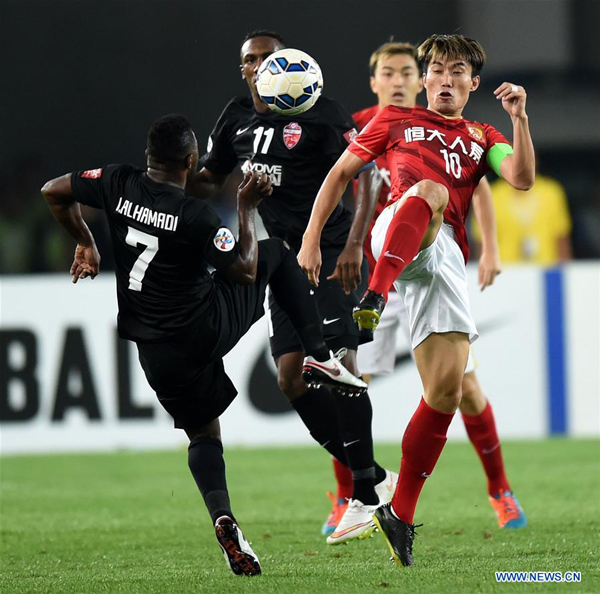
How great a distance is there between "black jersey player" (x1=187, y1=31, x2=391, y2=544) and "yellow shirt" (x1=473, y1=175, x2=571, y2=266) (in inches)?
204

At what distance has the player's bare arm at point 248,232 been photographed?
4801mm

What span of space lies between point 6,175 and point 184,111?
211 centimetres

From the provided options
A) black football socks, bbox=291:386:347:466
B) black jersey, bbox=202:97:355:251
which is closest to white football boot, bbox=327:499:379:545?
black football socks, bbox=291:386:347:466

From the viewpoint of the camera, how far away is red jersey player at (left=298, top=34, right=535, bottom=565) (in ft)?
15.1

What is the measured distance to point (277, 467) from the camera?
869 cm

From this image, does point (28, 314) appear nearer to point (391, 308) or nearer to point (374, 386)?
point (374, 386)

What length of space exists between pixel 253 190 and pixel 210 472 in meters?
1.13

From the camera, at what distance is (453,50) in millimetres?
4953

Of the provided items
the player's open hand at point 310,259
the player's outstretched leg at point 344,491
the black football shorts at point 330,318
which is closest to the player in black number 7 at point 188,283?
the player's open hand at point 310,259

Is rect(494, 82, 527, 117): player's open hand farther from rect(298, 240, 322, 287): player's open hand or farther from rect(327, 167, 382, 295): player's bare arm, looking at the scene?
rect(327, 167, 382, 295): player's bare arm

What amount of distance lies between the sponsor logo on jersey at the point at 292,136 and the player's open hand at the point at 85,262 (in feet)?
3.72

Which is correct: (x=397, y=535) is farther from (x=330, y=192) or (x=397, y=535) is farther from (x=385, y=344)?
(x=385, y=344)

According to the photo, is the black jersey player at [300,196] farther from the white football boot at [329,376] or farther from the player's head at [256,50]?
the white football boot at [329,376]

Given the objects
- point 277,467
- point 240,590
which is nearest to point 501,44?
point 277,467
